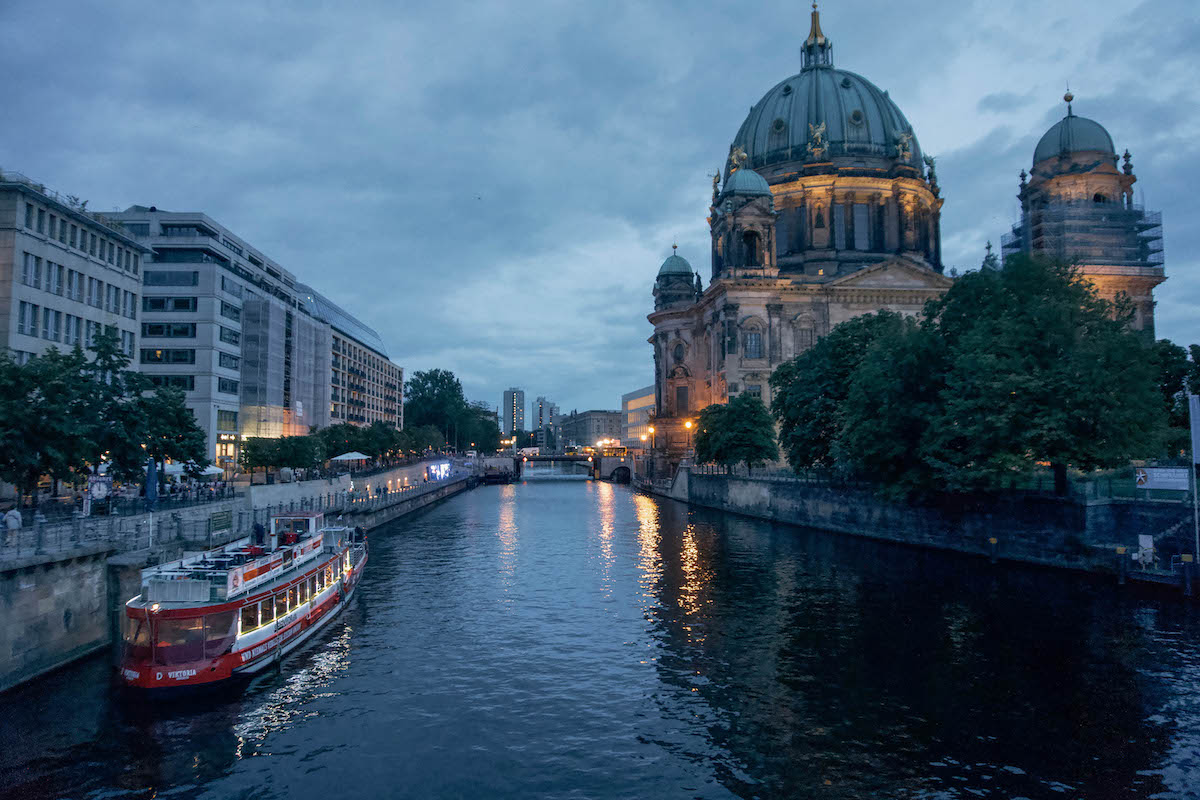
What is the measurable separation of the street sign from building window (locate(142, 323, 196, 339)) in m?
82.8

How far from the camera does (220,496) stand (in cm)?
4691

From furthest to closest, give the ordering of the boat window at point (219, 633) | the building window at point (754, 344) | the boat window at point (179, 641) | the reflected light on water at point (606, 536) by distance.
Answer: the building window at point (754, 344) → the reflected light on water at point (606, 536) → the boat window at point (219, 633) → the boat window at point (179, 641)

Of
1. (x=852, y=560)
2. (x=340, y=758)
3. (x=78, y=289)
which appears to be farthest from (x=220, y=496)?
(x=852, y=560)

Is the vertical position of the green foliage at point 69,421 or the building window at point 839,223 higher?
the building window at point 839,223

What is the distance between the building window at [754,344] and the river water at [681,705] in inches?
2507

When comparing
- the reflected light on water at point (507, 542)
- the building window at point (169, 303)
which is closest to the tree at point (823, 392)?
the reflected light on water at point (507, 542)

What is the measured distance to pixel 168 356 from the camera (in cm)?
8375

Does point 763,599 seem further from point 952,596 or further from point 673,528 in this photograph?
point 673,528

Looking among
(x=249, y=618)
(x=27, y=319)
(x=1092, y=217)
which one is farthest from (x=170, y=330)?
(x=1092, y=217)

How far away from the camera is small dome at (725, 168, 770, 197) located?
111188 mm

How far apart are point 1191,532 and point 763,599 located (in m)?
20.1

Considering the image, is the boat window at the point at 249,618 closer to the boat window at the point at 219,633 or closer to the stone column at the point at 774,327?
the boat window at the point at 219,633

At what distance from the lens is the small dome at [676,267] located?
143 meters

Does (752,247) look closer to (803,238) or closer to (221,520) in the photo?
(803,238)
